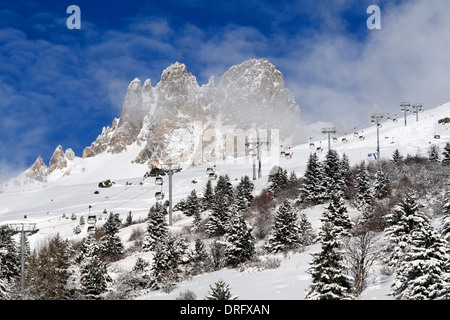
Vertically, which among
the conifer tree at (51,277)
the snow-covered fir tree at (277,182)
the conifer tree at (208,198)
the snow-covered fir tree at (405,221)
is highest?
the snow-covered fir tree at (277,182)

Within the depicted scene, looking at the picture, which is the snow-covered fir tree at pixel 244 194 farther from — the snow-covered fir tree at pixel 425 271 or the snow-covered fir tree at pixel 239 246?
the snow-covered fir tree at pixel 425 271

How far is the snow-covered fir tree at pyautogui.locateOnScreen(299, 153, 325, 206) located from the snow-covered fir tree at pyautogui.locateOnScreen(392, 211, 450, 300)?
34915 mm

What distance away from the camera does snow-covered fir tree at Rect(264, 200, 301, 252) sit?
31.7 metres

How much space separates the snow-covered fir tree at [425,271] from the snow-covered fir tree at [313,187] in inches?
1375

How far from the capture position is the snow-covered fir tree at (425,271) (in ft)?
44.6

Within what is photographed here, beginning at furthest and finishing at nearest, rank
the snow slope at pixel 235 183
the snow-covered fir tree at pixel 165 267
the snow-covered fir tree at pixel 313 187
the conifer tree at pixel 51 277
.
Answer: the snow-covered fir tree at pixel 313 187 → the conifer tree at pixel 51 277 → the snow-covered fir tree at pixel 165 267 → the snow slope at pixel 235 183

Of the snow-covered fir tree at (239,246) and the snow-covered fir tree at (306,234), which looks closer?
the snow-covered fir tree at (239,246)

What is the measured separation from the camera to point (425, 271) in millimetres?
14078

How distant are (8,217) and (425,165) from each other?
82.1 metres

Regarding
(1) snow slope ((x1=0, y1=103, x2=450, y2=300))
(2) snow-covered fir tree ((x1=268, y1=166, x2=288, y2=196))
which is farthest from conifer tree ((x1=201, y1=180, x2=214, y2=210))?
(2) snow-covered fir tree ((x1=268, y1=166, x2=288, y2=196))

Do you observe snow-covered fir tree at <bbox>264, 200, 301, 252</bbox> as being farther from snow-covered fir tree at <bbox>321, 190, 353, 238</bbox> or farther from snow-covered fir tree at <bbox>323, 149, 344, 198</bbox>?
snow-covered fir tree at <bbox>323, 149, 344, 198</bbox>

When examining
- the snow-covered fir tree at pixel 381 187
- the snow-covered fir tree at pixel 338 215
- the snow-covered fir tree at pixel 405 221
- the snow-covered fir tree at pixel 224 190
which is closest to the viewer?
the snow-covered fir tree at pixel 405 221

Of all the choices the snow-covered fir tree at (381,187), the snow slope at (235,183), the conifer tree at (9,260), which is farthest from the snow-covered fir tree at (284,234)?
the conifer tree at (9,260)

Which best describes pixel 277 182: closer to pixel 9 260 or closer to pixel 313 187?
pixel 313 187
